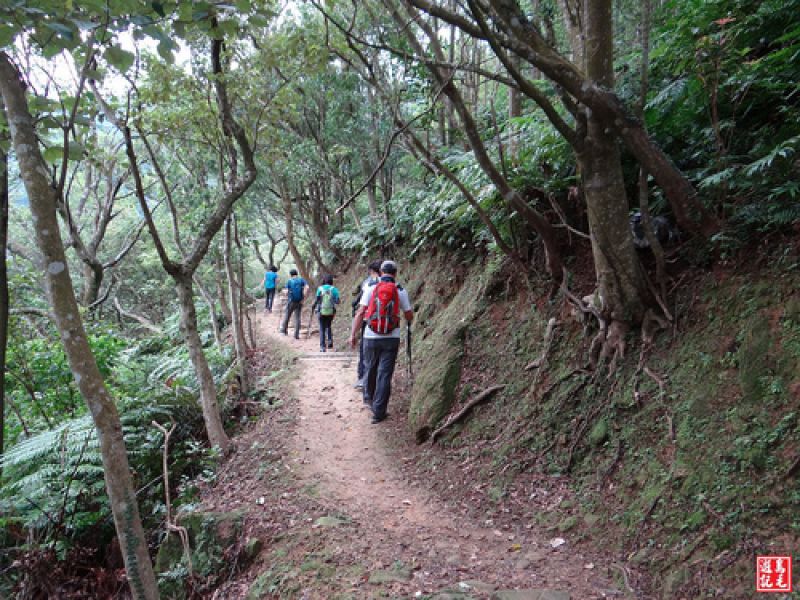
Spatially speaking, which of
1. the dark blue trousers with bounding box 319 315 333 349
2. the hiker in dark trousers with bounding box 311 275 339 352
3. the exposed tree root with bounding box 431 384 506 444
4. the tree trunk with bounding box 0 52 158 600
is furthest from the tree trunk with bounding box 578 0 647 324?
the dark blue trousers with bounding box 319 315 333 349

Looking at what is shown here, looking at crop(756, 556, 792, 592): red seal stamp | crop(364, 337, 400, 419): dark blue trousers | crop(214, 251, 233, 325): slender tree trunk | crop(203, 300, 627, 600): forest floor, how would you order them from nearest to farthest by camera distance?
crop(756, 556, 792, 592): red seal stamp, crop(203, 300, 627, 600): forest floor, crop(364, 337, 400, 419): dark blue trousers, crop(214, 251, 233, 325): slender tree trunk

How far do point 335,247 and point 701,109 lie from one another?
56.2ft

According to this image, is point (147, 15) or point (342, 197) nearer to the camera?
point (147, 15)

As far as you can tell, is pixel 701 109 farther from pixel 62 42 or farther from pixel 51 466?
pixel 51 466

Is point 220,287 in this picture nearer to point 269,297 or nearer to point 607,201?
point 269,297

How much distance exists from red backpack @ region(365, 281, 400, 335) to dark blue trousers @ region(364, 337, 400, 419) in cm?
21

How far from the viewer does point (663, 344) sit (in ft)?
15.4

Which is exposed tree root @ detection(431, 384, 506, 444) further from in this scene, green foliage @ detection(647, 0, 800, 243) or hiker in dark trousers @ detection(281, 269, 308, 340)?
hiker in dark trousers @ detection(281, 269, 308, 340)

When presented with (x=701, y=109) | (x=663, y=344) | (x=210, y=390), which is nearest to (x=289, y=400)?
(x=210, y=390)

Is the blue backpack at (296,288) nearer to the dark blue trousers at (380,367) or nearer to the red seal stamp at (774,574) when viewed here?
the dark blue trousers at (380,367)

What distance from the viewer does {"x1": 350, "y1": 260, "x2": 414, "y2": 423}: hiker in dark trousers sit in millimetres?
7063

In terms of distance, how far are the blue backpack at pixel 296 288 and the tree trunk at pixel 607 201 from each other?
9711 millimetres

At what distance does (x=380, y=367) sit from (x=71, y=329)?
475 cm

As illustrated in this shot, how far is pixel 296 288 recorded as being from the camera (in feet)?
44.6
